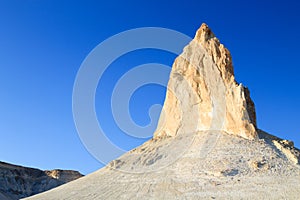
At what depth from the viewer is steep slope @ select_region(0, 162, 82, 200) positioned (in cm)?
10229

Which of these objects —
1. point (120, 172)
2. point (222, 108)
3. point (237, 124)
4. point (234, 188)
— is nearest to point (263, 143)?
point (237, 124)

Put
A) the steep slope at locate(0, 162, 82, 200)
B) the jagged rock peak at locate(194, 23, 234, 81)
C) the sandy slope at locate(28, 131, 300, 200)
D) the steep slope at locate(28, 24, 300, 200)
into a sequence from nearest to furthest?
1. the sandy slope at locate(28, 131, 300, 200)
2. the steep slope at locate(28, 24, 300, 200)
3. the jagged rock peak at locate(194, 23, 234, 81)
4. the steep slope at locate(0, 162, 82, 200)

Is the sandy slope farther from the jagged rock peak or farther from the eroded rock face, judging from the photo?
the jagged rock peak

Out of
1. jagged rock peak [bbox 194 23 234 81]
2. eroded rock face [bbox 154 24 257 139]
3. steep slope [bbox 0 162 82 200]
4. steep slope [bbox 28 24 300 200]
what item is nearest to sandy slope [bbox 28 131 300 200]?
steep slope [bbox 28 24 300 200]

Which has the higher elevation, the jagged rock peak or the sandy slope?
Answer: the jagged rock peak

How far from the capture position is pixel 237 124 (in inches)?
1700

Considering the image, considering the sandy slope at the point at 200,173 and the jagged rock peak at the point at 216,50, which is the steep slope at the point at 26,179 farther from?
the jagged rock peak at the point at 216,50

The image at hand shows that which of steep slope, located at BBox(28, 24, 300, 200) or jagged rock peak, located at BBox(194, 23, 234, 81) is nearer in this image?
steep slope, located at BBox(28, 24, 300, 200)

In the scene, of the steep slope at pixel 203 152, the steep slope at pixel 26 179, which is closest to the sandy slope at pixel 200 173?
the steep slope at pixel 203 152

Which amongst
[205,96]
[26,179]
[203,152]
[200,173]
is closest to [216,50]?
[205,96]

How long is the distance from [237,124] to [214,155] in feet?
20.0

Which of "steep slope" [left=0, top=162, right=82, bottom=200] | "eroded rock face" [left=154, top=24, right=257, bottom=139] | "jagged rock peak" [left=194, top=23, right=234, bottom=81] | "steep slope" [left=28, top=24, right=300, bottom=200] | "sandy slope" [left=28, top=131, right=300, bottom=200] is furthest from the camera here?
"steep slope" [left=0, top=162, right=82, bottom=200]

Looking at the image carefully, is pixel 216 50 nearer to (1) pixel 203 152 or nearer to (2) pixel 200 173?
(1) pixel 203 152

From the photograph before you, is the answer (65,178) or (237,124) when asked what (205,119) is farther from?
(65,178)
